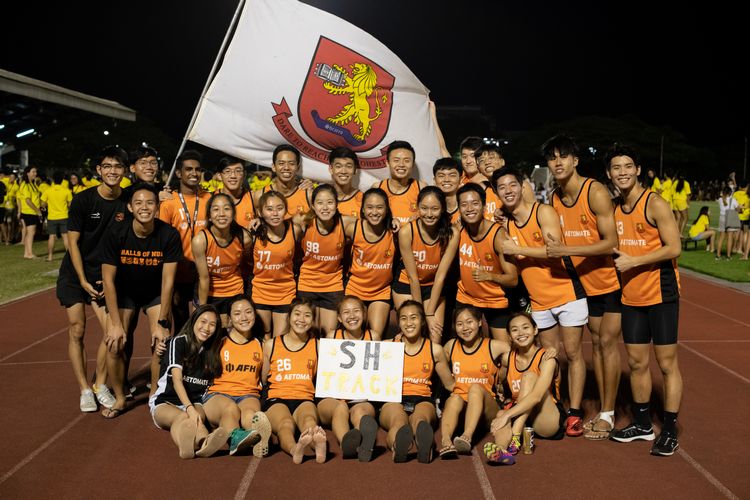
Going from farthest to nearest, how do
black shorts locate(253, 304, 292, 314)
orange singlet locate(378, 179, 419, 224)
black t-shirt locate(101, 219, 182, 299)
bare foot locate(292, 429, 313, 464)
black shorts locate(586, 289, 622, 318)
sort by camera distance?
orange singlet locate(378, 179, 419, 224)
black shorts locate(253, 304, 292, 314)
black t-shirt locate(101, 219, 182, 299)
black shorts locate(586, 289, 622, 318)
bare foot locate(292, 429, 313, 464)

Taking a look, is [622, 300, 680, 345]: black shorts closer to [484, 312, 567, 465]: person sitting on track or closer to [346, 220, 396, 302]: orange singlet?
[484, 312, 567, 465]: person sitting on track

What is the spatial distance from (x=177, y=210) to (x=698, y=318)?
7397 millimetres

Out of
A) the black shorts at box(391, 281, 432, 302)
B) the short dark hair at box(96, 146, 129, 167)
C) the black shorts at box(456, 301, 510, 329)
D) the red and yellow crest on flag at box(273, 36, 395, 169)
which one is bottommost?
the black shorts at box(456, 301, 510, 329)

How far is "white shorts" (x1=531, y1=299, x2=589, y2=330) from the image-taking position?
5238 mm

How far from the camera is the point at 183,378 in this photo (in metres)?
5.28

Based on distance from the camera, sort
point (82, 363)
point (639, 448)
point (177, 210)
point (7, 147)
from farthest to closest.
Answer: point (7, 147) → point (177, 210) → point (82, 363) → point (639, 448)

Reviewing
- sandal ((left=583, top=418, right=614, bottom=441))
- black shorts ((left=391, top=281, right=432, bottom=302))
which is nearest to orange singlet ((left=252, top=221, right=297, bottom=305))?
black shorts ((left=391, top=281, right=432, bottom=302))

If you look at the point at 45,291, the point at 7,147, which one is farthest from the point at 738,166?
the point at 45,291

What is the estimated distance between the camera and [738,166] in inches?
2554

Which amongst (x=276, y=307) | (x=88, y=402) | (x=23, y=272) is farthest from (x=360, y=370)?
(x=23, y=272)

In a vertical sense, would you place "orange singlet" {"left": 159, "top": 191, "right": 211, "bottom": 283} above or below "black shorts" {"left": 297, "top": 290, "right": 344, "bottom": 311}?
above

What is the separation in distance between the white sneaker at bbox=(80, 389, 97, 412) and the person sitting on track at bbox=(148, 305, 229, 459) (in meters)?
0.75

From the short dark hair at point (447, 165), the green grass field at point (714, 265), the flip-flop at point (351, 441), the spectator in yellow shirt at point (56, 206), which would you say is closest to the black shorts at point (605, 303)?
the short dark hair at point (447, 165)

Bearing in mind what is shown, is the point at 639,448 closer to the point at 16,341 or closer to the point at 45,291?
the point at 16,341
